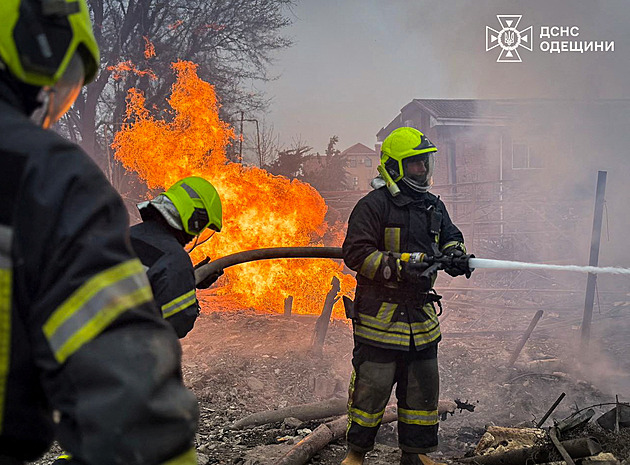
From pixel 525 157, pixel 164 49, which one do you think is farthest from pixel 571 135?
pixel 164 49

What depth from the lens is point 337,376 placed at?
6.49 meters

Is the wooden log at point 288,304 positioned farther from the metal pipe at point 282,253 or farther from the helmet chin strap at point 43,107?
the helmet chin strap at point 43,107

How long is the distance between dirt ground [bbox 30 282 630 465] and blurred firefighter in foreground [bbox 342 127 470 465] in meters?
0.45

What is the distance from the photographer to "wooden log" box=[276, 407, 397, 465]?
4.04m

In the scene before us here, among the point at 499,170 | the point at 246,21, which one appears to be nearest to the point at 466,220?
the point at 499,170

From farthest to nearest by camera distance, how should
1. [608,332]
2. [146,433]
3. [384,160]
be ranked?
[608,332] → [384,160] → [146,433]

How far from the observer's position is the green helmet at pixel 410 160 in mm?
4285

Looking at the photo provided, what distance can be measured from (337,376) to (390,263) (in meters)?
2.90

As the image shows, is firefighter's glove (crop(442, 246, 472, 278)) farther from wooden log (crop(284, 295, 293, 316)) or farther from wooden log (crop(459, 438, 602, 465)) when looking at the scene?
wooden log (crop(284, 295, 293, 316))

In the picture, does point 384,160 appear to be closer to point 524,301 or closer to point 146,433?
point 146,433

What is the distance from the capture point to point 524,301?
11875 mm

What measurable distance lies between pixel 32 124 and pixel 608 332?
969cm

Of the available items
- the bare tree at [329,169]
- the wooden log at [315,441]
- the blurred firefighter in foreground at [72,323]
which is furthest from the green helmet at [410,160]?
the bare tree at [329,169]

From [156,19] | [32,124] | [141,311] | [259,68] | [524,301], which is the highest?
[156,19]
